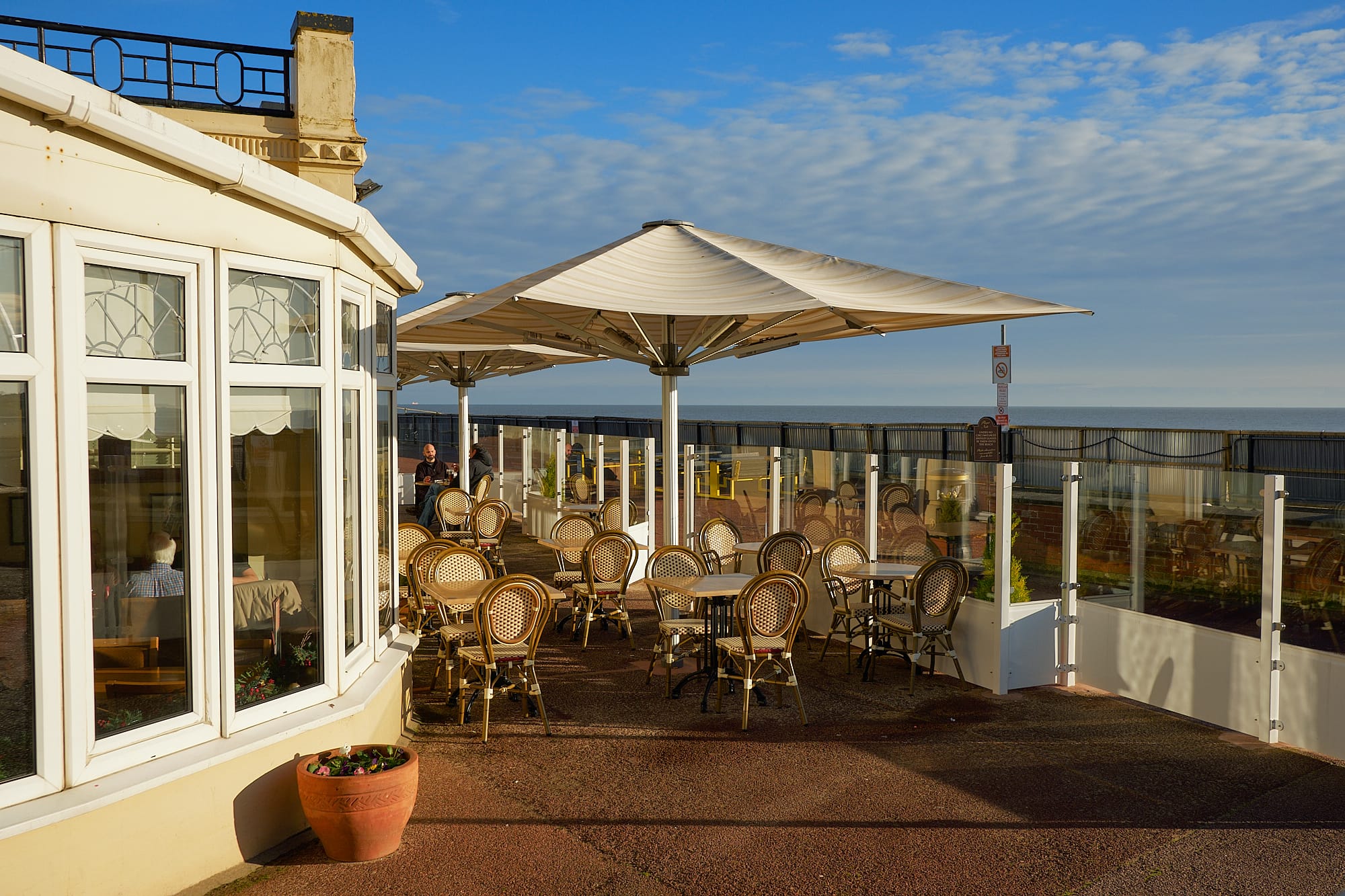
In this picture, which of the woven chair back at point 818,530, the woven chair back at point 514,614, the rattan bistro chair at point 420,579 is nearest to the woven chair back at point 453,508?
the rattan bistro chair at point 420,579

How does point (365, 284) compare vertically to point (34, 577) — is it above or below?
above

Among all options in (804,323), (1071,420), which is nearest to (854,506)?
(804,323)

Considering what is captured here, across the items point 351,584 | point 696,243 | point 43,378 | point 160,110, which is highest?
point 160,110

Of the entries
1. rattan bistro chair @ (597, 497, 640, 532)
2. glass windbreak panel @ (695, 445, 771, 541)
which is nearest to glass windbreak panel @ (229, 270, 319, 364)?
glass windbreak panel @ (695, 445, 771, 541)

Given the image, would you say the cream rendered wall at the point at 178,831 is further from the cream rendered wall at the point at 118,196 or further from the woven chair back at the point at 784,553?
the woven chair back at the point at 784,553

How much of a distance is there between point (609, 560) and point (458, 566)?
1924 millimetres

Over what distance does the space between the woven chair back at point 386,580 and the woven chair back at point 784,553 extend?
3.67 m

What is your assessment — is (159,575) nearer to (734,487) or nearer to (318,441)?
A: (318,441)

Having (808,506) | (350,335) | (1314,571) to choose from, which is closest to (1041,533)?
(1314,571)

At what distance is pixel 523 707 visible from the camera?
7137 millimetres

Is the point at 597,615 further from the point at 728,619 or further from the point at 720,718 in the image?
the point at 720,718

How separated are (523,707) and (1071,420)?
14301 cm

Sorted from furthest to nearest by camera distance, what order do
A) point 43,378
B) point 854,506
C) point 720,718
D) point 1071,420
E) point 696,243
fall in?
point 1071,420 → point 854,506 → point 696,243 → point 720,718 → point 43,378

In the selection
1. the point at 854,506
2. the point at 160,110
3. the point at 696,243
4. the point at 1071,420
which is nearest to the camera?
the point at 696,243
